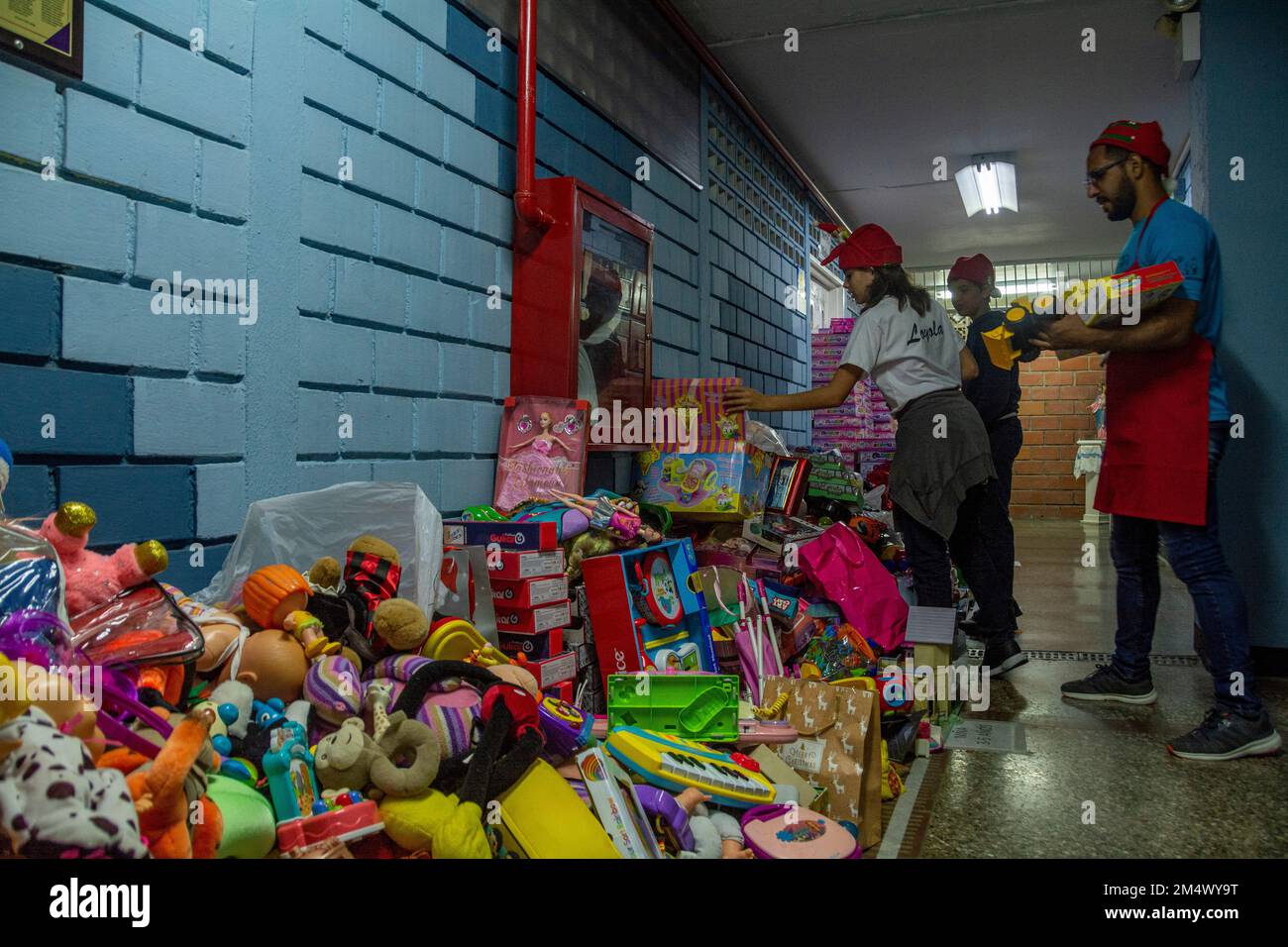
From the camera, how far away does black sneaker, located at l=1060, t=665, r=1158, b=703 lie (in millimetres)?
2773

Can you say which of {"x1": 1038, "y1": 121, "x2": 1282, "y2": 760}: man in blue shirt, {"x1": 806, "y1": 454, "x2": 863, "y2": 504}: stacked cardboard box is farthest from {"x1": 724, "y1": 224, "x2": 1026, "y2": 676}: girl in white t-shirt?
{"x1": 806, "y1": 454, "x2": 863, "y2": 504}: stacked cardboard box

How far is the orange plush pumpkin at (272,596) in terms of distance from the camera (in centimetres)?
156

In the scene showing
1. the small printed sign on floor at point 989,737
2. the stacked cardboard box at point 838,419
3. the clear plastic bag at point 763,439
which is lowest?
the small printed sign on floor at point 989,737

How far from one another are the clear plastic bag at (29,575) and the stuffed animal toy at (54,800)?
0.26 metres

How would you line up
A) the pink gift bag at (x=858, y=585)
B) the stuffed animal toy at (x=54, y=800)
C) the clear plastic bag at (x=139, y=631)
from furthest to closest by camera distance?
the pink gift bag at (x=858, y=585), the clear plastic bag at (x=139, y=631), the stuffed animal toy at (x=54, y=800)

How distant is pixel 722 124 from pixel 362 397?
3.64 metres

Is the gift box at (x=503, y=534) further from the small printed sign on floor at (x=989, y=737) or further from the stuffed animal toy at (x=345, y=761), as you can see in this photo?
the small printed sign on floor at (x=989, y=737)

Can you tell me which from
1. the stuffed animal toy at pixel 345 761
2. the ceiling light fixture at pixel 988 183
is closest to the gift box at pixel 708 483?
the stuffed animal toy at pixel 345 761

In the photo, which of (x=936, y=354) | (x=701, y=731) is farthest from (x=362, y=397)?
(x=936, y=354)

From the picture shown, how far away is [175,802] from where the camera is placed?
103 cm

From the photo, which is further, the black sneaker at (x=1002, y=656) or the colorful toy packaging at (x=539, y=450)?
the black sneaker at (x=1002, y=656)

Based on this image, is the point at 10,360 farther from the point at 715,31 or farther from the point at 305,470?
the point at 715,31

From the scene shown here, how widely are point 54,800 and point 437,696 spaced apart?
0.72m

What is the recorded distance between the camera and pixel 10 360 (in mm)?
1467
